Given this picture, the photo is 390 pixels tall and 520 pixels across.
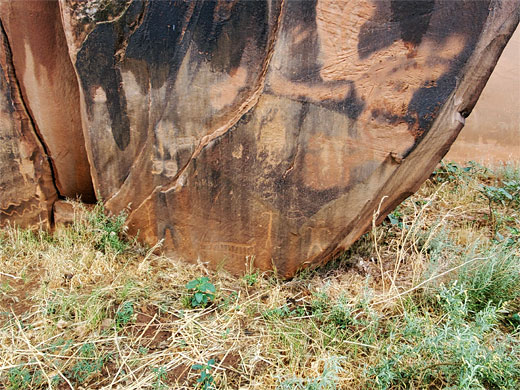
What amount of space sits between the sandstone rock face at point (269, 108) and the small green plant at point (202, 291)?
0.27m

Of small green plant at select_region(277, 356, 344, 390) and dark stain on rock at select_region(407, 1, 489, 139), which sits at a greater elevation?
dark stain on rock at select_region(407, 1, 489, 139)

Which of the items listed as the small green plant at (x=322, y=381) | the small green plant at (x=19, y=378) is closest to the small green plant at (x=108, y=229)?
the small green plant at (x=19, y=378)

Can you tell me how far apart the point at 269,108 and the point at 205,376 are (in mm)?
1179

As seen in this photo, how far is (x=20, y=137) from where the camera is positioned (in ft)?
8.29

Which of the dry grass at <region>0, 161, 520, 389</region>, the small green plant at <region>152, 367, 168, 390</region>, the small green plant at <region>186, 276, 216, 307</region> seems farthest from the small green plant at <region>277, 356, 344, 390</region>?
the small green plant at <region>186, 276, 216, 307</region>

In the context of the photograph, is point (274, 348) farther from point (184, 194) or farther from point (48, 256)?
point (48, 256)

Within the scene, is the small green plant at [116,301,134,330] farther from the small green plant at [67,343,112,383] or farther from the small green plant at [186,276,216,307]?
the small green plant at [186,276,216,307]

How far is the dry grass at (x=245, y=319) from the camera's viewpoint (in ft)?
5.61

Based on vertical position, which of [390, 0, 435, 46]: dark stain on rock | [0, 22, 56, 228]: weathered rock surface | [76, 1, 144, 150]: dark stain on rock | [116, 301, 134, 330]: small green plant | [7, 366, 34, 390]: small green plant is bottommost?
[7, 366, 34, 390]: small green plant

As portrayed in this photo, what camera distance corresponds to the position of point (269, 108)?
2.12 metres

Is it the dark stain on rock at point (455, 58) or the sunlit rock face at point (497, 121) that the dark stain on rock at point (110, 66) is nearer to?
the dark stain on rock at point (455, 58)

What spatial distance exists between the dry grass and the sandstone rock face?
8.3 inches

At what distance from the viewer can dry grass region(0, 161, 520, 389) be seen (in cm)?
171

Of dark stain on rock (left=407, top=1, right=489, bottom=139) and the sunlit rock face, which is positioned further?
the sunlit rock face
